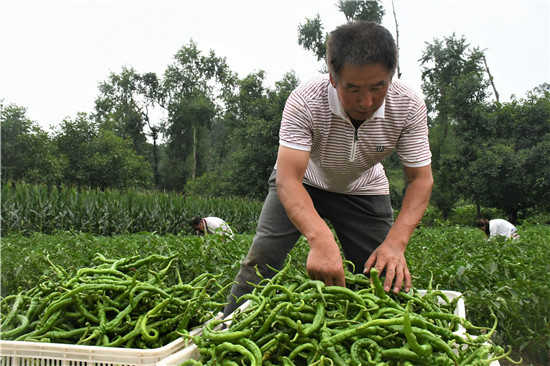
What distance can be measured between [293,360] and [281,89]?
32.4 meters

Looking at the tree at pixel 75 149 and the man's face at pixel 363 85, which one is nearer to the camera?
the man's face at pixel 363 85

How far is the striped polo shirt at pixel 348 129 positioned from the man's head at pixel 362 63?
33 cm

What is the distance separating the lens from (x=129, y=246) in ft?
15.6

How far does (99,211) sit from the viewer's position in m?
12.8

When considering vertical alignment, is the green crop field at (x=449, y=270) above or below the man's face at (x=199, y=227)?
above

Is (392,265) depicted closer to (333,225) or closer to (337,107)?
(337,107)

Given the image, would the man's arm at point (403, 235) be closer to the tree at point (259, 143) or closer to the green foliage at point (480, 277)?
the green foliage at point (480, 277)

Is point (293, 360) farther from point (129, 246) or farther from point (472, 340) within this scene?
point (129, 246)

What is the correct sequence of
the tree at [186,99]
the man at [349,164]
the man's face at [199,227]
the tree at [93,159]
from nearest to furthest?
the man at [349,164] → the man's face at [199,227] → the tree at [93,159] → the tree at [186,99]

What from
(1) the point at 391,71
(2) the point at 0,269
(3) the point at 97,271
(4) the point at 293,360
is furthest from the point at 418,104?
(2) the point at 0,269

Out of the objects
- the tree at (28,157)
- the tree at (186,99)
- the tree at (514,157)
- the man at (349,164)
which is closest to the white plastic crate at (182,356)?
the man at (349,164)

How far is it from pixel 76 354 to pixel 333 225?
1814mm

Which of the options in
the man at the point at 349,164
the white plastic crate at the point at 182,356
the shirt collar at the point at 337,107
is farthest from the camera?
the shirt collar at the point at 337,107

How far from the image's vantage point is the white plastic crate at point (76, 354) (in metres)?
1.64
